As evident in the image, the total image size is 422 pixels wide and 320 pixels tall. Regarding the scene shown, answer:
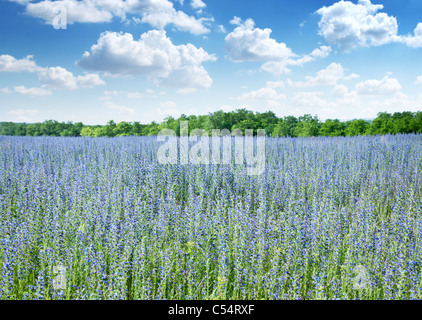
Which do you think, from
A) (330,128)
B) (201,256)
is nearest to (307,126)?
(330,128)

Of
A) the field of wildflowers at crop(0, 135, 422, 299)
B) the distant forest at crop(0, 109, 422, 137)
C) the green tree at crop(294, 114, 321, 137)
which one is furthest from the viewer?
the green tree at crop(294, 114, 321, 137)

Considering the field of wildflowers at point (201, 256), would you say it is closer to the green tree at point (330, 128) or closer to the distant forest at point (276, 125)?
the distant forest at point (276, 125)

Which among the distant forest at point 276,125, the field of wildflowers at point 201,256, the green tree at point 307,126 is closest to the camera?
the field of wildflowers at point 201,256

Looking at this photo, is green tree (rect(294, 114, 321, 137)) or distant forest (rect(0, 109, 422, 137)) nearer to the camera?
distant forest (rect(0, 109, 422, 137))

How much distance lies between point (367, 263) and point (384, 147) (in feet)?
22.8

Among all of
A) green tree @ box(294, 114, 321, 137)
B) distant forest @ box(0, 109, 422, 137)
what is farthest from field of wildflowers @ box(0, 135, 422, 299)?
green tree @ box(294, 114, 321, 137)

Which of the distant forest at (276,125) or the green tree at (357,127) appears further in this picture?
the green tree at (357,127)

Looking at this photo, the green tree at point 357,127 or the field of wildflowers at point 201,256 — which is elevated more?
the green tree at point 357,127

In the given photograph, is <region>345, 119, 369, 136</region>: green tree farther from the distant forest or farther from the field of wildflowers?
the field of wildflowers

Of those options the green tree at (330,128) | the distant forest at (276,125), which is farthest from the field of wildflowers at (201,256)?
the green tree at (330,128)

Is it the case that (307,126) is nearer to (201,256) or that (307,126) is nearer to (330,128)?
(330,128)
